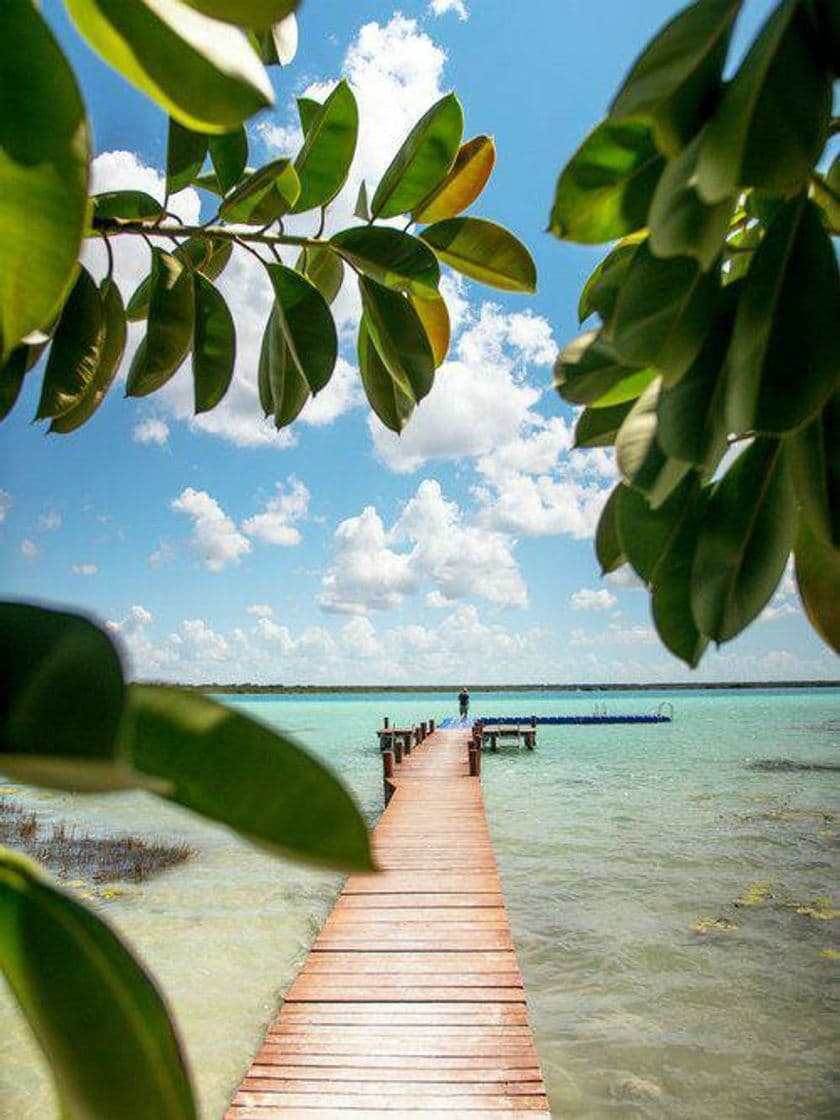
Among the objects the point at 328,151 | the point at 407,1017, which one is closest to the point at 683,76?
the point at 328,151

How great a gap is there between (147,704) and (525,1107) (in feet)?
12.2

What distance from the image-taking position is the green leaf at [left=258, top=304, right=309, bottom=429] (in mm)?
814

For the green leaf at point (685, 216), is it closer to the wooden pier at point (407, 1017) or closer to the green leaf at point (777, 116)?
the green leaf at point (777, 116)

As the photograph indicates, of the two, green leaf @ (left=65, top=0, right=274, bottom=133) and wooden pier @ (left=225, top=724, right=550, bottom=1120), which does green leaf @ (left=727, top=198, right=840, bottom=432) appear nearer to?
green leaf @ (left=65, top=0, right=274, bottom=133)

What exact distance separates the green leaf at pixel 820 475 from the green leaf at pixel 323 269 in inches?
22.7

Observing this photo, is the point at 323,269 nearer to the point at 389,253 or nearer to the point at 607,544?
the point at 389,253

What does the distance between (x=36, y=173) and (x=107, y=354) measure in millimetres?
517

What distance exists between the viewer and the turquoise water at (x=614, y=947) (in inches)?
232

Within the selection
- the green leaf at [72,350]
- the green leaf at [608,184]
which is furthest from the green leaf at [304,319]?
the green leaf at [608,184]

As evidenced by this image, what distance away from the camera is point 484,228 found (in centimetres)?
72

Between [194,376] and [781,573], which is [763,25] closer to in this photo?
[781,573]

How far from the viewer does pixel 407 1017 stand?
405 centimetres

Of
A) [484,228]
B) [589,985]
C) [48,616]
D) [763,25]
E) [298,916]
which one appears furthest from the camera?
[298,916]

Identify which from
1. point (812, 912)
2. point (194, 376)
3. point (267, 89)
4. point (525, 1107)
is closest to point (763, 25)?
point (267, 89)
